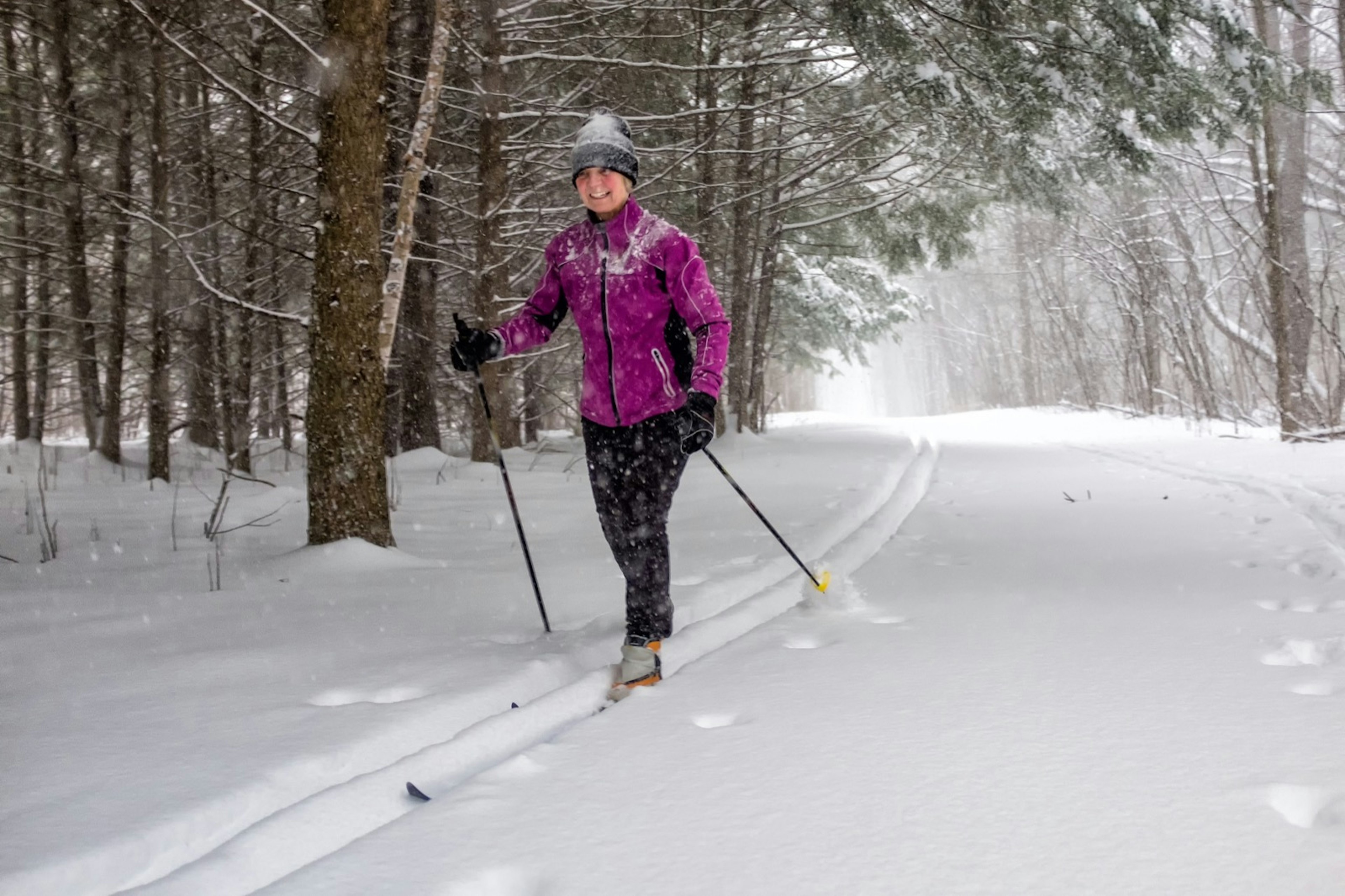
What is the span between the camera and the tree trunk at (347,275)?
4996 mm

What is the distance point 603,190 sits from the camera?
10.7ft

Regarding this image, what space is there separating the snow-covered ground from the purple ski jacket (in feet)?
3.18

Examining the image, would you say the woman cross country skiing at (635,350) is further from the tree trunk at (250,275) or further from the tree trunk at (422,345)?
the tree trunk at (422,345)

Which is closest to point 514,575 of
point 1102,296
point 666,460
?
point 666,460

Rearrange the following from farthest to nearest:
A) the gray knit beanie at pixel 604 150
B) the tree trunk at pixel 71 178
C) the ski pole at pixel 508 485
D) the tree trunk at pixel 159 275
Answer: the tree trunk at pixel 71 178
the tree trunk at pixel 159 275
the ski pole at pixel 508 485
the gray knit beanie at pixel 604 150

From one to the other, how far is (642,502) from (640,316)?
665mm

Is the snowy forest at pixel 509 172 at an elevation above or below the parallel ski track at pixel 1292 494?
above

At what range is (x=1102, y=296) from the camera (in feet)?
127

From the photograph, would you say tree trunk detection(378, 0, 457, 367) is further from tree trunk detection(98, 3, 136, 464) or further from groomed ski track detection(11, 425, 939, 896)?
tree trunk detection(98, 3, 136, 464)

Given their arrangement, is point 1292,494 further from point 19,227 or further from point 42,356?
point 42,356

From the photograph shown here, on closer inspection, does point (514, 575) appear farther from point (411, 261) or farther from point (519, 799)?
point (411, 261)

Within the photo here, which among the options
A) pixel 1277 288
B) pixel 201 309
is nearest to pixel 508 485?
pixel 201 309

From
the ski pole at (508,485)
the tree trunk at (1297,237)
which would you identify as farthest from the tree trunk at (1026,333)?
the ski pole at (508,485)

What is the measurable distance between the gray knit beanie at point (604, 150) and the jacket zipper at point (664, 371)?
2.05ft
